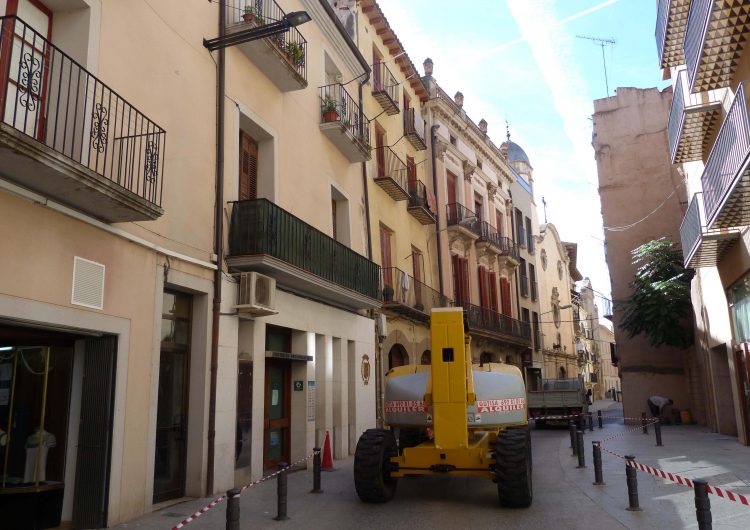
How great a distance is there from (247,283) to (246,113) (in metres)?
3.23

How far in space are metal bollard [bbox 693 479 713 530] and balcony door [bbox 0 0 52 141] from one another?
7.15 metres

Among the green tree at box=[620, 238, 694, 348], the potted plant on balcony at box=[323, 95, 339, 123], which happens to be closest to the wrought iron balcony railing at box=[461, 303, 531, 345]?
the green tree at box=[620, 238, 694, 348]

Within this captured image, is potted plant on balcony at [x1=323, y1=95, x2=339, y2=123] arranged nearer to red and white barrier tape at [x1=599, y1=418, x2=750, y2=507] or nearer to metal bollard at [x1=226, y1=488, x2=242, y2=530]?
red and white barrier tape at [x1=599, y1=418, x2=750, y2=507]

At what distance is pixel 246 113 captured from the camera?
11.4 m

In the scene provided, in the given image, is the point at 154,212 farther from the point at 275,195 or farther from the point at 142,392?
the point at 275,195

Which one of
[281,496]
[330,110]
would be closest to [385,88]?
[330,110]

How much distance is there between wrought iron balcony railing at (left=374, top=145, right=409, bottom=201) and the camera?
18.2 m

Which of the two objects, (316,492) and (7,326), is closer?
(7,326)

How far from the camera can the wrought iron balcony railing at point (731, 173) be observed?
1002 cm

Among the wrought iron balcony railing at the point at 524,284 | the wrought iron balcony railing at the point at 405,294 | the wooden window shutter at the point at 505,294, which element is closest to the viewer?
the wrought iron balcony railing at the point at 405,294

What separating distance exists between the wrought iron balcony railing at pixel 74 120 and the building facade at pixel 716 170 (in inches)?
350

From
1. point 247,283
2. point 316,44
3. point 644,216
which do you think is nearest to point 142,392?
point 247,283

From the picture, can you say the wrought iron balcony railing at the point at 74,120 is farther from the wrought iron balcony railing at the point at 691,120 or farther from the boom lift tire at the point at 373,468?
the wrought iron balcony railing at the point at 691,120

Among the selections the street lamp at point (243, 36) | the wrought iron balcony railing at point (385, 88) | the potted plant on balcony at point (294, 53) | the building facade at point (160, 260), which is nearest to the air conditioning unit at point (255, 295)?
the building facade at point (160, 260)
